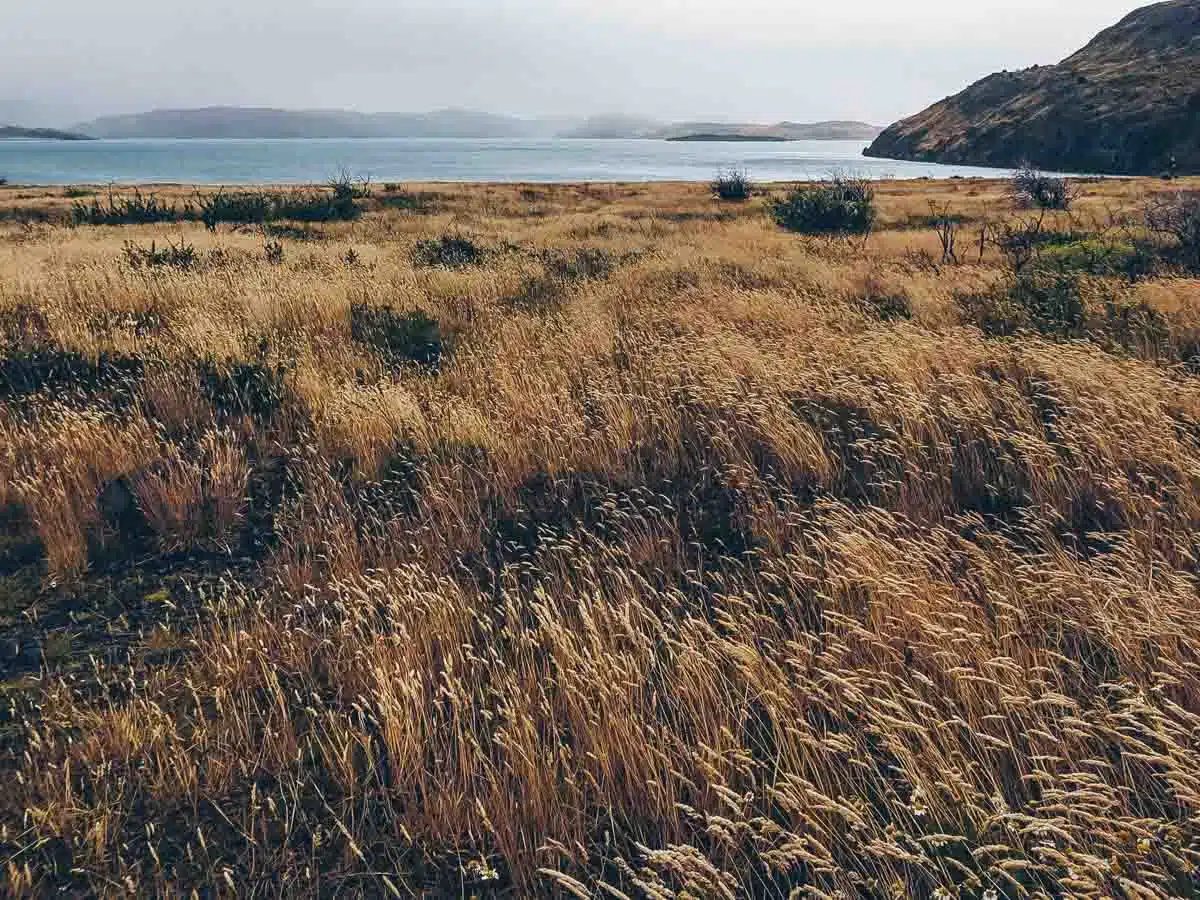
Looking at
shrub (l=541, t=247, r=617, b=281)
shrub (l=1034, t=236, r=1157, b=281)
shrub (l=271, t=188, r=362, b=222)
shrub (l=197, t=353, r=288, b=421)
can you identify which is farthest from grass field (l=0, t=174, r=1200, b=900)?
shrub (l=271, t=188, r=362, b=222)

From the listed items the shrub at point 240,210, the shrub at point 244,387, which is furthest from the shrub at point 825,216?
the shrub at point 240,210

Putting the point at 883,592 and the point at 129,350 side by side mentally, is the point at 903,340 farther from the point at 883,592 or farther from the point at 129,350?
the point at 129,350

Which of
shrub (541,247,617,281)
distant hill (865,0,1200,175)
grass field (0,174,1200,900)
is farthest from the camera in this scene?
distant hill (865,0,1200,175)

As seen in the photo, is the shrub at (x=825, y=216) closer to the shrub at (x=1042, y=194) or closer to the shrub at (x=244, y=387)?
the shrub at (x=1042, y=194)

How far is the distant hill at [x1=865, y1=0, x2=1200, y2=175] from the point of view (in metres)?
80.5

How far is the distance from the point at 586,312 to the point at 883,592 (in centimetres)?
772

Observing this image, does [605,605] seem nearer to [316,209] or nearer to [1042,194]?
[316,209]

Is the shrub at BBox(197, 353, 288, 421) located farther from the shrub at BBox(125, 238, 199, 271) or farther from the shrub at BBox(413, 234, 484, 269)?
the shrub at BBox(413, 234, 484, 269)

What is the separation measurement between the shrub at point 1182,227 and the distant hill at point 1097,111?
64068 mm

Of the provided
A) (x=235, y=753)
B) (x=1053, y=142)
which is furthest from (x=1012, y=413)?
(x=1053, y=142)

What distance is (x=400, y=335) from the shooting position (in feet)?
32.3

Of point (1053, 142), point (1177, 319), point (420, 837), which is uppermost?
point (1053, 142)

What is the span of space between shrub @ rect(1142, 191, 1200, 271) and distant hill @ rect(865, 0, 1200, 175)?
210 feet

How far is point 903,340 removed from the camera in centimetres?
788
